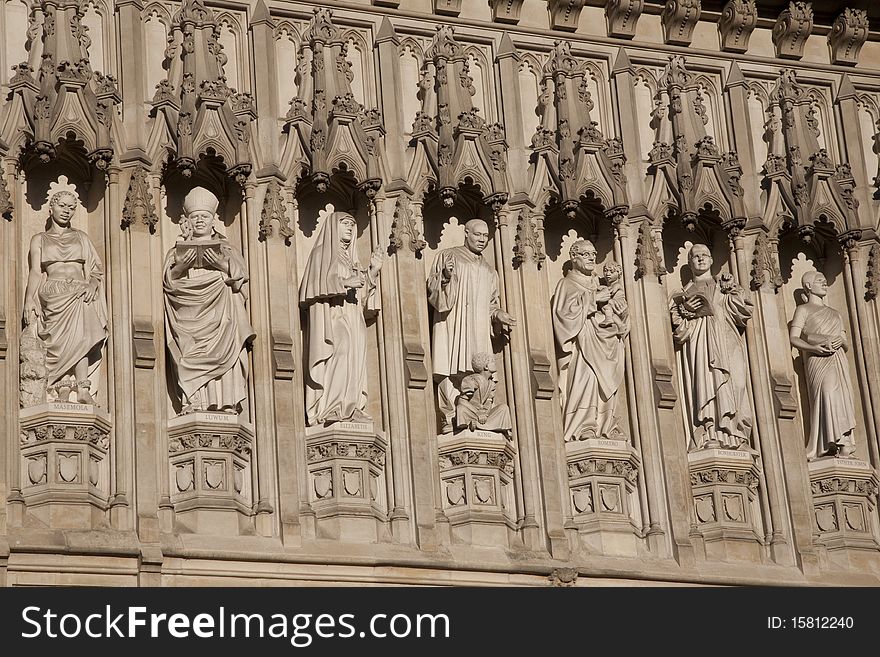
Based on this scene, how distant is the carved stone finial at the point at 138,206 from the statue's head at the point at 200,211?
1.08 ft

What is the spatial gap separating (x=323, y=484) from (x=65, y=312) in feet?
9.20

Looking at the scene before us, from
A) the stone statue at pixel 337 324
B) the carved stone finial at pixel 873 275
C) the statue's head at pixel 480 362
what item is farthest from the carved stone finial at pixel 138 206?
the carved stone finial at pixel 873 275

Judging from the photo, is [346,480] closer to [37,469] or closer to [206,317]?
[206,317]

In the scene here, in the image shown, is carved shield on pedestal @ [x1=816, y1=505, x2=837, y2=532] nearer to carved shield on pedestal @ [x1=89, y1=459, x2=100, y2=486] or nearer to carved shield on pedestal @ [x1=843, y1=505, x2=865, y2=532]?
carved shield on pedestal @ [x1=843, y1=505, x2=865, y2=532]

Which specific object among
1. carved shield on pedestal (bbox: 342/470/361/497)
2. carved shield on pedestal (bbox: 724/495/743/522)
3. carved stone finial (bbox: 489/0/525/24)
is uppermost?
carved stone finial (bbox: 489/0/525/24)

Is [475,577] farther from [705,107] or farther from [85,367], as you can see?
[705,107]

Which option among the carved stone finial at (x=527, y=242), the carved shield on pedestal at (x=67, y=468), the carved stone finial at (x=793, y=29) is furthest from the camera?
the carved stone finial at (x=793, y=29)

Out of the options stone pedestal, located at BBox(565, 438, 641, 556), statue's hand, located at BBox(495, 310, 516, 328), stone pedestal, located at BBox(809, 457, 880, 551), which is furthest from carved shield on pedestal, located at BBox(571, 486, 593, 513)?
stone pedestal, located at BBox(809, 457, 880, 551)

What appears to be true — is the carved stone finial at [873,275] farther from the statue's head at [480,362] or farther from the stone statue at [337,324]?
the stone statue at [337,324]

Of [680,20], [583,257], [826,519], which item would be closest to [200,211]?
[583,257]

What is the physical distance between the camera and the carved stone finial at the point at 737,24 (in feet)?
83.9

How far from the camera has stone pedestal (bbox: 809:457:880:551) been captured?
23.8 meters

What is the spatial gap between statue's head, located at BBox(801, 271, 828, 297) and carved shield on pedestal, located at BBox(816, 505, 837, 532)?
228cm

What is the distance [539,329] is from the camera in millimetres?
23422
